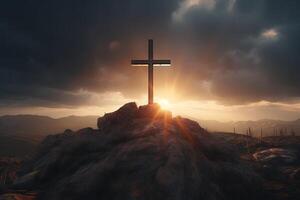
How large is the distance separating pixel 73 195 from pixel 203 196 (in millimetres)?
8169

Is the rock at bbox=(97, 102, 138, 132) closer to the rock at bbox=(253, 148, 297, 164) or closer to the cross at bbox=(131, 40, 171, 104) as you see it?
the cross at bbox=(131, 40, 171, 104)

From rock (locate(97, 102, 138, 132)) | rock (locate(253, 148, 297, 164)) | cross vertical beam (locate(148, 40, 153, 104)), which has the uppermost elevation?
cross vertical beam (locate(148, 40, 153, 104))

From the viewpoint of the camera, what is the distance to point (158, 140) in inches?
950

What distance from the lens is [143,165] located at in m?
21.7

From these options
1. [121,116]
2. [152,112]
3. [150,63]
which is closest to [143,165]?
[152,112]

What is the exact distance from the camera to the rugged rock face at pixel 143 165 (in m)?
20.3

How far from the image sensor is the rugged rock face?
2026 cm

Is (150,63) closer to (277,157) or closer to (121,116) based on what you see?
(121,116)

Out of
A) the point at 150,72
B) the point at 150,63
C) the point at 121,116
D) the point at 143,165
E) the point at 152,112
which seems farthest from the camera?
the point at 150,63

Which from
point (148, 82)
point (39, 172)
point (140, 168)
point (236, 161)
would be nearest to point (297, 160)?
point (236, 161)

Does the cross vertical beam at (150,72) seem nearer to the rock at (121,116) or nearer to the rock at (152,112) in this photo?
the rock at (152,112)

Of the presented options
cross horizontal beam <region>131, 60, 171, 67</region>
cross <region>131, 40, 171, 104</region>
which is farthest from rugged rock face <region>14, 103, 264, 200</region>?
cross horizontal beam <region>131, 60, 171, 67</region>

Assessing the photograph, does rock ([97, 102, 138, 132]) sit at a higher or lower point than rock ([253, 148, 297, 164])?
higher

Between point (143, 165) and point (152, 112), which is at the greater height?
point (152, 112)
